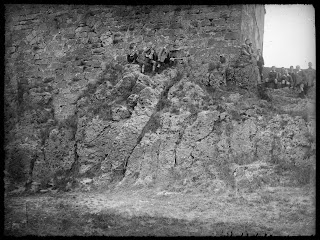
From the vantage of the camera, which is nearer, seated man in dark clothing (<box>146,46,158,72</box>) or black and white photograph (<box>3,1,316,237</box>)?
black and white photograph (<box>3,1,316,237</box>)

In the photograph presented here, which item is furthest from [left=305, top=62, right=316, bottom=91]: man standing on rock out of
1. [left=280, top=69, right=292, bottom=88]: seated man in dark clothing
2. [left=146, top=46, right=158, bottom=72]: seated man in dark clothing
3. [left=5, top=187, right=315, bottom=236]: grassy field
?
[left=146, top=46, right=158, bottom=72]: seated man in dark clothing

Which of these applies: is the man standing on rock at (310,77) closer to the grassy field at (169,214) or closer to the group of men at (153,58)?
the grassy field at (169,214)

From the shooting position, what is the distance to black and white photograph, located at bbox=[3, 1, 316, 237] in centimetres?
962

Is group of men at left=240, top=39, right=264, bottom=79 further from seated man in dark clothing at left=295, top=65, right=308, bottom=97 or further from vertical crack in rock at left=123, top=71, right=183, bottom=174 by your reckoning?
vertical crack in rock at left=123, top=71, right=183, bottom=174

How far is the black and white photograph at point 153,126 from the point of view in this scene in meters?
9.62

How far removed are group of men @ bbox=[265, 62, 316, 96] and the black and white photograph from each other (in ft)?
0.13

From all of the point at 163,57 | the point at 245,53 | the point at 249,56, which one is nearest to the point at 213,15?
the point at 245,53

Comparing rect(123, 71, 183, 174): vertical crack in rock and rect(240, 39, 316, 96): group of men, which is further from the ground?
rect(240, 39, 316, 96): group of men

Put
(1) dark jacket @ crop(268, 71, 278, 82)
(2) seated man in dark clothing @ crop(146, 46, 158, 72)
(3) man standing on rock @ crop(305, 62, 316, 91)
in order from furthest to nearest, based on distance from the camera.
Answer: (2) seated man in dark clothing @ crop(146, 46, 158, 72), (1) dark jacket @ crop(268, 71, 278, 82), (3) man standing on rock @ crop(305, 62, 316, 91)

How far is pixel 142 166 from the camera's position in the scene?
11000 mm

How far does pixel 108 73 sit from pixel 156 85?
6.43 ft

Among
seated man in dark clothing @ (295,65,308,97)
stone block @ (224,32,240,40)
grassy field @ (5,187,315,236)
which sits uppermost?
stone block @ (224,32,240,40)

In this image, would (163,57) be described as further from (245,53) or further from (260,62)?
(260,62)

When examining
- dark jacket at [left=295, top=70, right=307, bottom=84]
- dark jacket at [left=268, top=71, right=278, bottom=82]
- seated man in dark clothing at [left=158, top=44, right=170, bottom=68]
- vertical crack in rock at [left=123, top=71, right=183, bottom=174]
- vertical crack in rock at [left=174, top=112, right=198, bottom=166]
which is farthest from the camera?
seated man in dark clothing at [left=158, top=44, right=170, bottom=68]
